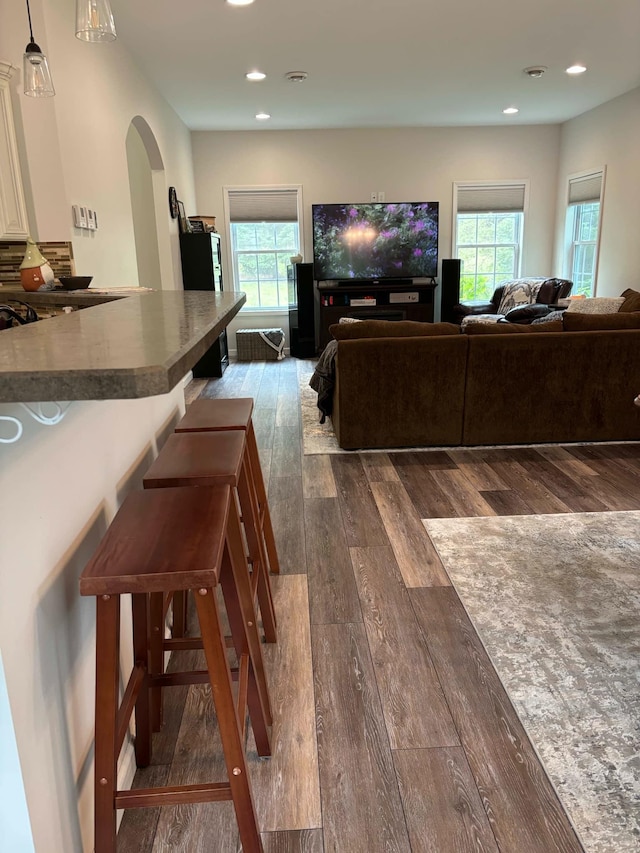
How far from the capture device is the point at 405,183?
7535mm

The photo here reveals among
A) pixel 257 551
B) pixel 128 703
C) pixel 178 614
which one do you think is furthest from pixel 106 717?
pixel 178 614

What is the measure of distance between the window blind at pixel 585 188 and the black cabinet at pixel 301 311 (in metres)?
3.21

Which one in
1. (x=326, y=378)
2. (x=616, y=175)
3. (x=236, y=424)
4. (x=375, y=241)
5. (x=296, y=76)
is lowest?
(x=326, y=378)

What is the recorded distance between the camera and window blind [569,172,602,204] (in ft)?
21.6

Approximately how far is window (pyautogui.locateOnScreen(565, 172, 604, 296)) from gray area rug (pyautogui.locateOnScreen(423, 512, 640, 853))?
492 cm

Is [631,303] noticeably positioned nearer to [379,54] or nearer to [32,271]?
[379,54]

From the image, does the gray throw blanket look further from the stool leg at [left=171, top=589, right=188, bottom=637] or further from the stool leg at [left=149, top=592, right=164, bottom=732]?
the stool leg at [left=149, top=592, right=164, bottom=732]

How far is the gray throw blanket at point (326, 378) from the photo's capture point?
390cm

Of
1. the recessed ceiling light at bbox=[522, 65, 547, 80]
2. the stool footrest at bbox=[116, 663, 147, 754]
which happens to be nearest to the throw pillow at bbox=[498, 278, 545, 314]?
the recessed ceiling light at bbox=[522, 65, 547, 80]

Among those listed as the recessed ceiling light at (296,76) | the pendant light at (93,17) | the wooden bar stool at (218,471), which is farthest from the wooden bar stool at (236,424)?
the recessed ceiling light at (296,76)

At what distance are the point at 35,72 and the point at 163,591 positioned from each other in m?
1.98

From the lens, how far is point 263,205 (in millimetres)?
7516

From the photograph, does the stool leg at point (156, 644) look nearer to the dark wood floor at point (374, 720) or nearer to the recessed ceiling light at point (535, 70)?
the dark wood floor at point (374, 720)

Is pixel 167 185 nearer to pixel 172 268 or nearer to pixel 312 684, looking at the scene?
pixel 172 268
